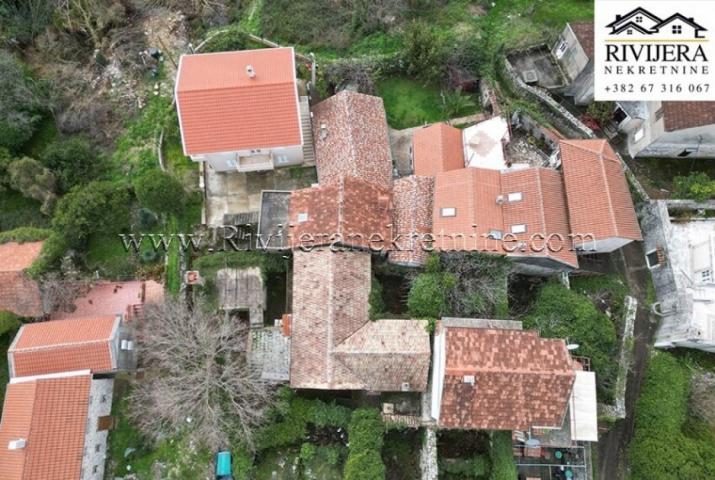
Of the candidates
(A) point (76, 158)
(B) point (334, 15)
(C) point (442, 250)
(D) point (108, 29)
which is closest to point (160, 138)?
(A) point (76, 158)

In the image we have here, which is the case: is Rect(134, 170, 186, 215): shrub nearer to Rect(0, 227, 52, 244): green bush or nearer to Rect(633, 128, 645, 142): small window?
Rect(0, 227, 52, 244): green bush

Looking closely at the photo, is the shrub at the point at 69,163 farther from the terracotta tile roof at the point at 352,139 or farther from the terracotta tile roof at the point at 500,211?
the terracotta tile roof at the point at 500,211

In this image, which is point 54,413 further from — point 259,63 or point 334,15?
point 334,15

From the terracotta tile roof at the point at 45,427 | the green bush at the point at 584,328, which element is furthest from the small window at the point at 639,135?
the terracotta tile roof at the point at 45,427

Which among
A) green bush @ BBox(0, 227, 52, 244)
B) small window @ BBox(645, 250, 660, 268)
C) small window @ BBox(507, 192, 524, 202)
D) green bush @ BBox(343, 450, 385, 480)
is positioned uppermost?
small window @ BBox(507, 192, 524, 202)

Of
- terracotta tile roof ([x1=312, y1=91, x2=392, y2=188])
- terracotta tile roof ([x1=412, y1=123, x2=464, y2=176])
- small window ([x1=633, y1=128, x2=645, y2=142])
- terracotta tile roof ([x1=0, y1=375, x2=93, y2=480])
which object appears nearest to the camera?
terracotta tile roof ([x1=0, y1=375, x2=93, y2=480])

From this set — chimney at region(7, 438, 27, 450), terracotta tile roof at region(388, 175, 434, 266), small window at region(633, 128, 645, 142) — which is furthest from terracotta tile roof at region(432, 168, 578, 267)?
chimney at region(7, 438, 27, 450)

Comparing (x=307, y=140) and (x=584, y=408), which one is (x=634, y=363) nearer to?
(x=584, y=408)
